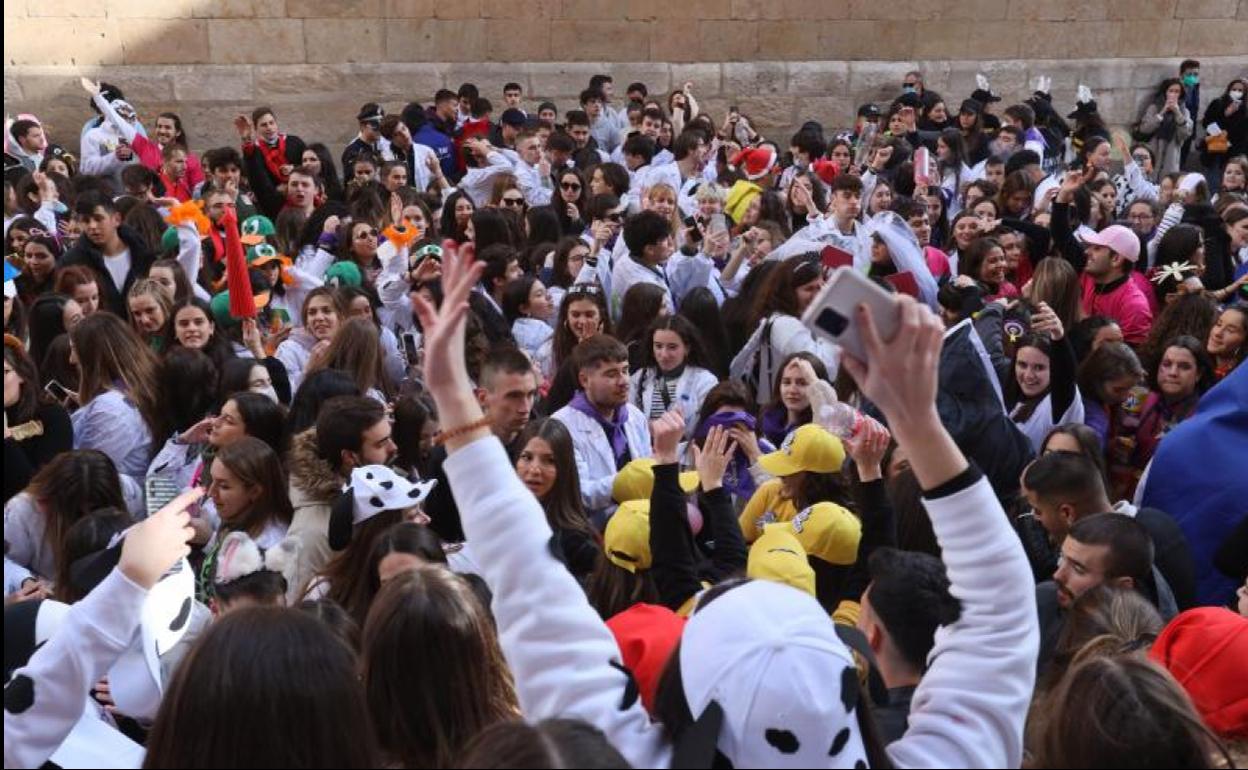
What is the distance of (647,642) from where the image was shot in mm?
2705

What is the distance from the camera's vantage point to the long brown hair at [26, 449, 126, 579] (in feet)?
13.7

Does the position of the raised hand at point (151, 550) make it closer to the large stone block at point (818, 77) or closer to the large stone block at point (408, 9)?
the large stone block at point (408, 9)

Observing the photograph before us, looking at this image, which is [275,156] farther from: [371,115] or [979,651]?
[979,651]

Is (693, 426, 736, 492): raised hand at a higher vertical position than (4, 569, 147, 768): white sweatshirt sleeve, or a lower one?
lower

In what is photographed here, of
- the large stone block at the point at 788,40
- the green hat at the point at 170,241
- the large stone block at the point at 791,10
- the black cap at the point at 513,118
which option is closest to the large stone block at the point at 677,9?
the large stone block at the point at 791,10

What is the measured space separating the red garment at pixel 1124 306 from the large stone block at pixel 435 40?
342 inches

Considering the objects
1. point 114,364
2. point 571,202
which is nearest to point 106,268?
point 114,364

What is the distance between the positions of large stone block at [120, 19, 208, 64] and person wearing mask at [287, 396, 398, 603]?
395 inches

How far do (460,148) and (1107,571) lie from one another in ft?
32.8

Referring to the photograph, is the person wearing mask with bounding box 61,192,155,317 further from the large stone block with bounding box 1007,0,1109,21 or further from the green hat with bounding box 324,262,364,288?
the large stone block with bounding box 1007,0,1109,21

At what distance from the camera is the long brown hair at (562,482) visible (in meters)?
4.36

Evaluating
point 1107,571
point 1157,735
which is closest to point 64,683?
point 1157,735

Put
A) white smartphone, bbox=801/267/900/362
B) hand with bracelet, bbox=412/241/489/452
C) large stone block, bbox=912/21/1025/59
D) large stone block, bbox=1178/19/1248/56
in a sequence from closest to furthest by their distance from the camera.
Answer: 1. white smartphone, bbox=801/267/900/362
2. hand with bracelet, bbox=412/241/489/452
3. large stone block, bbox=912/21/1025/59
4. large stone block, bbox=1178/19/1248/56

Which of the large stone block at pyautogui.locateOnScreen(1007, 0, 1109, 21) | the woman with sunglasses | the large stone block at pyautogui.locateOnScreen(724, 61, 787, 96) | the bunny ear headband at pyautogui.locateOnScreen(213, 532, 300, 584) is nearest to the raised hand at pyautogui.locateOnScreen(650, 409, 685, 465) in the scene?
the bunny ear headband at pyautogui.locateOnScreen(213, 532, 300, 584)
